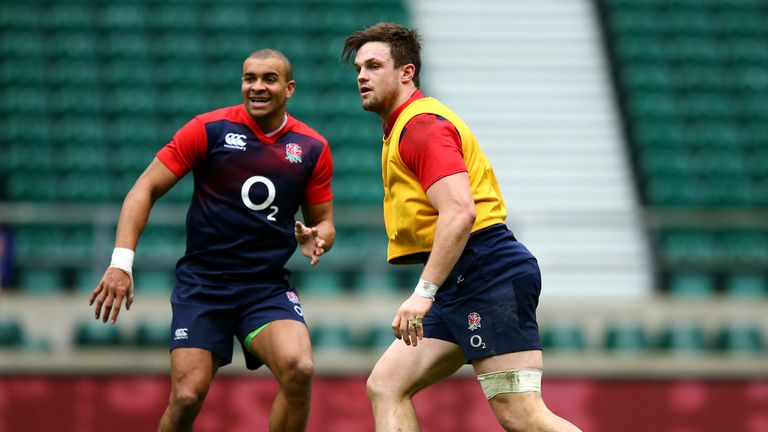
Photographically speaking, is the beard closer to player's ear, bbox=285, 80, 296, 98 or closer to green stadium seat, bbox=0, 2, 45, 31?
player's ear, bbox=285, 80, 296, 98

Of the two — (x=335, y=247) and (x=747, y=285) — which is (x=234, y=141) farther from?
(x=747, y=285)

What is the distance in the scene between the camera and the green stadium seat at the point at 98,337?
9461 mm

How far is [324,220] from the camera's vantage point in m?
6.52

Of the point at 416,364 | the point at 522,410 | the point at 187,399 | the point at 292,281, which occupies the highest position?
the point at 416,364

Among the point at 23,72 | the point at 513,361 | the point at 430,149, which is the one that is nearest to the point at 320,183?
the point at 430,149

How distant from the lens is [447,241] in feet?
16.6

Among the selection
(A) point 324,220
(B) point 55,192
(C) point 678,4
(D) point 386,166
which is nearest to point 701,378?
(A) point 324,220

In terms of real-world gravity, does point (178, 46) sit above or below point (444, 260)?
above

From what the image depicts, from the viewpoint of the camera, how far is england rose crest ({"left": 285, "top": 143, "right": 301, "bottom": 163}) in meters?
6.35

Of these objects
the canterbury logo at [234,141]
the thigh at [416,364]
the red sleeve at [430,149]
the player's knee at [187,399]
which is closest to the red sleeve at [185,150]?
the canterbury logo at [234,141]

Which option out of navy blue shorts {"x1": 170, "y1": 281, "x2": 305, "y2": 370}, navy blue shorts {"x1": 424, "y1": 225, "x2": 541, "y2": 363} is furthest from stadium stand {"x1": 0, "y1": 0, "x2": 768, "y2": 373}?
navy blue shorts {"x1": 424, "y1": 225, "x2": 541, "y2": 363}

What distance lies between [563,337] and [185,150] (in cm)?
513

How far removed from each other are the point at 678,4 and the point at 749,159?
3.14 m

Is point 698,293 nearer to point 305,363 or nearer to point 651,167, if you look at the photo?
point 651,167
